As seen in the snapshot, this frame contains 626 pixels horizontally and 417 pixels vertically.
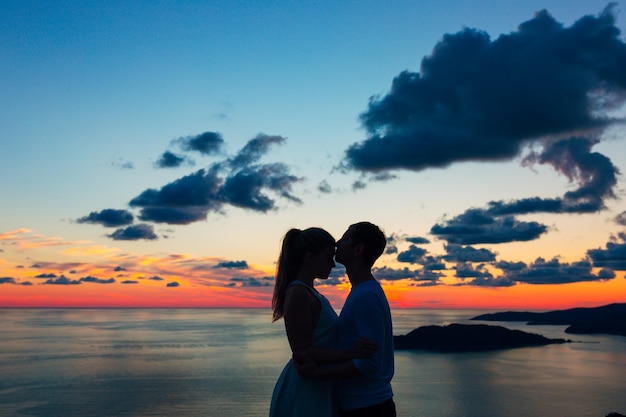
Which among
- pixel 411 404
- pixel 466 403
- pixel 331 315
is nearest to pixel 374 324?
pixel 331 315

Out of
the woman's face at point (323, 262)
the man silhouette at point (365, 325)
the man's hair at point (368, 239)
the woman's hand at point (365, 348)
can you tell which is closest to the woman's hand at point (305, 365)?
the man silhouette at point (365, 325)

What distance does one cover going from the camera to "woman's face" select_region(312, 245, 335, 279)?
4.91 m

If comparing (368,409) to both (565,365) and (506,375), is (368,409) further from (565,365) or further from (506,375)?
(565,365)

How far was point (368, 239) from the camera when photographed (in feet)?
15.9

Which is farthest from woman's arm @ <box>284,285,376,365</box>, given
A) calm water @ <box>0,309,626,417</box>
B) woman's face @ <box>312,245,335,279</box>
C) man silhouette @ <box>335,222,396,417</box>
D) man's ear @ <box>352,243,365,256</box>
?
calm water @ <box>0,309,626,417</box>

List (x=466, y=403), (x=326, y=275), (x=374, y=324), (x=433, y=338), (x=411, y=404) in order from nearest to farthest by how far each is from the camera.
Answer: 1. (x=374, y=324)
2. (x=326, y=275)
3. (x=411, y=404)
4. (x=466, y=403)
5. (x=433, y=338)

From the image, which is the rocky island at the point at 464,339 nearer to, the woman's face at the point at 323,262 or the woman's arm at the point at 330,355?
the woman's face at the point at 323,262

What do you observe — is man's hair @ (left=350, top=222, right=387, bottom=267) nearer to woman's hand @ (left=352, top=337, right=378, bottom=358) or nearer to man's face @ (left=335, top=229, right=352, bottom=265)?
man's face @ (left=335, top=229, right=352, bottom=265)

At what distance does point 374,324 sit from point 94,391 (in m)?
89.5

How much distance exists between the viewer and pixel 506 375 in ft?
367

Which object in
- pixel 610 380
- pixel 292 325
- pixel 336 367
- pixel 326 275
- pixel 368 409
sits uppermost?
pixel 326 275

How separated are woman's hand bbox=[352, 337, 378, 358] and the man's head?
2.35 ft

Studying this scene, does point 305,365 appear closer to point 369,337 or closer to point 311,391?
point 311,391

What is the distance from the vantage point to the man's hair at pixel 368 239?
4.84 metres
